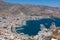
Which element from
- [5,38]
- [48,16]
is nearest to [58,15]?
[48,16]

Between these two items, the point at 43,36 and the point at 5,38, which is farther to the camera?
the point at 5,38

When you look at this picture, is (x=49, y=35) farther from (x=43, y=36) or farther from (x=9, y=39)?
(x=9, y=39)

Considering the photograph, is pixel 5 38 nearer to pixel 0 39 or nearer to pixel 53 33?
pixel 0 39

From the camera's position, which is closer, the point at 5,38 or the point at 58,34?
the point at 58,34

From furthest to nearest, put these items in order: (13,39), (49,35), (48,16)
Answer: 1. (48,16)
2. (13,39)
3. (49,35)

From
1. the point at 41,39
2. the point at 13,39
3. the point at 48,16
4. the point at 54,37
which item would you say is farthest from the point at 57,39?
the point at 48,16

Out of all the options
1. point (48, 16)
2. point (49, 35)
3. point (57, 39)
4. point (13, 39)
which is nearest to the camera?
point (57, 39)

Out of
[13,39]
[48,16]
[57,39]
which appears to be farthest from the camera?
[48,16]
